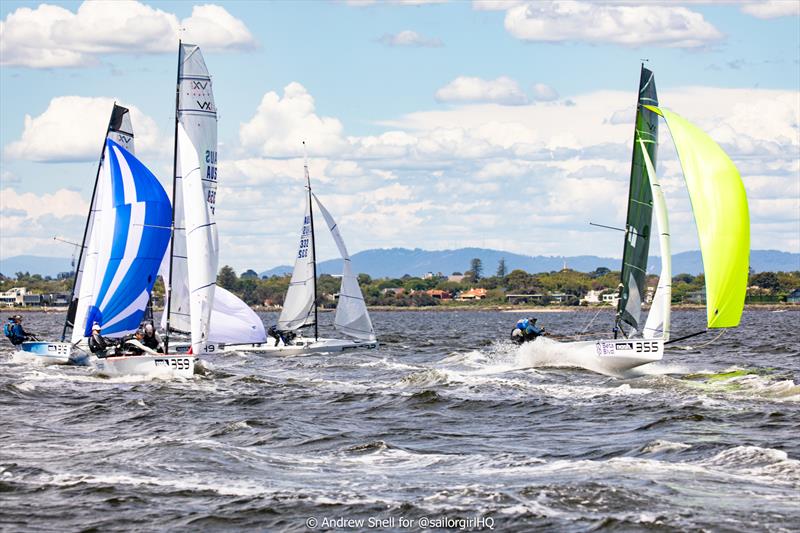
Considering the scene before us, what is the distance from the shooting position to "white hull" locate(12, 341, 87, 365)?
1649 inches

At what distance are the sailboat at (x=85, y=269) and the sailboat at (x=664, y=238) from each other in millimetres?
16160

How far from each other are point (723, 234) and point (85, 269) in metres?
22.6

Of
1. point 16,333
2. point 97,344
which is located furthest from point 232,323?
point 97,344

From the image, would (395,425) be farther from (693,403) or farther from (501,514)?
(501,514)

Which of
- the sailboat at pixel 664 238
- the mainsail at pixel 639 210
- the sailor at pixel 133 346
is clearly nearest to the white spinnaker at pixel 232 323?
the sailor at pixel 133 346

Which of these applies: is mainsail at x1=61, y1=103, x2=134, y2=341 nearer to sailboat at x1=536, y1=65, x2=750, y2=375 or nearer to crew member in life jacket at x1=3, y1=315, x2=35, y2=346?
crew member in life jacket at x1=3, y1=315, x2=35, y2=346

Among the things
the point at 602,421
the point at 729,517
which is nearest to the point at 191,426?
the point at 602,421

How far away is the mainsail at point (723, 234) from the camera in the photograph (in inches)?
1276

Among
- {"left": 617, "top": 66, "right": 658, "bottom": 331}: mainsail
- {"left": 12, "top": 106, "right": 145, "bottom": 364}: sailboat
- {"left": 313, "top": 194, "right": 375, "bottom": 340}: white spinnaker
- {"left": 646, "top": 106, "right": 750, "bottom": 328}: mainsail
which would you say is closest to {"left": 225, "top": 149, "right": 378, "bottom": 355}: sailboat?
{"left": 313, "top": 194, "right": 375, "bottom": 340}: white spinnaker

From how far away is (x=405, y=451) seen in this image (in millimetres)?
22891

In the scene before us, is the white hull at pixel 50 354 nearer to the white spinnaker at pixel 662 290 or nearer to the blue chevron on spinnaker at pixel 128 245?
the blue chevron on spinnaker at pixel 128 245

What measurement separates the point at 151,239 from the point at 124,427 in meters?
14.6

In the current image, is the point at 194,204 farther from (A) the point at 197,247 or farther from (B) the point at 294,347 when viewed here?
(B) the point at 294,347

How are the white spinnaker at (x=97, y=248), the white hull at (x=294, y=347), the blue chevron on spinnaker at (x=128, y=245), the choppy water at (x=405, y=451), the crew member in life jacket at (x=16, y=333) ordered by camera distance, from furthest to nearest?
the white hull at (x=294, y=347) → the crew member in life jacket at (x=16, y=333) → the white spinnaker at (x=97, y=248) → the blue chevron on spinnaker at (x=128, y=245) → the choppy water at (x=405, y=451)
